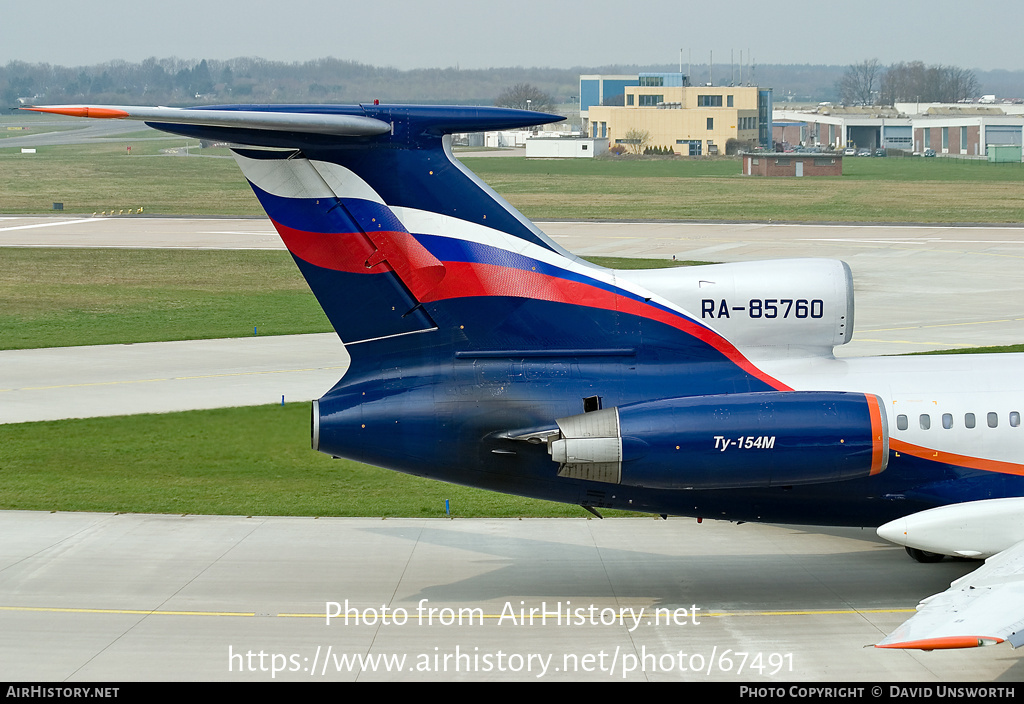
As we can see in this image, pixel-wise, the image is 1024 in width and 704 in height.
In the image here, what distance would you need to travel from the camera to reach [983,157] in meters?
157

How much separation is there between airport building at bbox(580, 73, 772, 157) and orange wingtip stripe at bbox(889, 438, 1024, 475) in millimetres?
146843

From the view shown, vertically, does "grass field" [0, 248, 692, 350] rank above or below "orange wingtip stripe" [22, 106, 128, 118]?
below

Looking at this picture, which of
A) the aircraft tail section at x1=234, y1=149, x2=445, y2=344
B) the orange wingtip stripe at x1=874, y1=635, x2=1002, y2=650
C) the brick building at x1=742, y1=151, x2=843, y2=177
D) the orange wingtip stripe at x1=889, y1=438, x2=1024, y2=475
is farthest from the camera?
the brick building at x1=742, y1=151, x2=843, y2=177

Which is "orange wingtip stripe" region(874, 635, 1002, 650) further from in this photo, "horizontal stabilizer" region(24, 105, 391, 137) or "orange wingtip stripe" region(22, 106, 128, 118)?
"orange wingtip stripe" region(22, 106, 128, 118)

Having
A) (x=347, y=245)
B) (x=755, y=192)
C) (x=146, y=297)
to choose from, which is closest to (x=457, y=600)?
(x=347, y=245)

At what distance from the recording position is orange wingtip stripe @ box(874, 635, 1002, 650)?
397 inches

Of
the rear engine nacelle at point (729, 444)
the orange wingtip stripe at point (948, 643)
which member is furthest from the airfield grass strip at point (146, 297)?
the orange wingtip stripe at point (948, 643)

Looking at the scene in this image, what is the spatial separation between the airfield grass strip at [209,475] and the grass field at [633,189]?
5036 cm

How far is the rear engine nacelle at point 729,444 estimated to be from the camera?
1338 cm

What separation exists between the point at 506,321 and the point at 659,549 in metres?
4.81

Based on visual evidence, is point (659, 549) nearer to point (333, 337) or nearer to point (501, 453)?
point (501, 453)

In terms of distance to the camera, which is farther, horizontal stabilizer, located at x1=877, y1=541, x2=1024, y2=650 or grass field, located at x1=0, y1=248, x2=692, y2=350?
grass field, located at x1=0, y1=248, x2=692, y2=350

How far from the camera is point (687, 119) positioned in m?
159

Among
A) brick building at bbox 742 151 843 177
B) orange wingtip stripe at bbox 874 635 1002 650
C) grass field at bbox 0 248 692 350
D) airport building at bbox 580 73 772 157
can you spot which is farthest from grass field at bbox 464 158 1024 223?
orange wingtip stripe at bbox 874 635 1002 650
